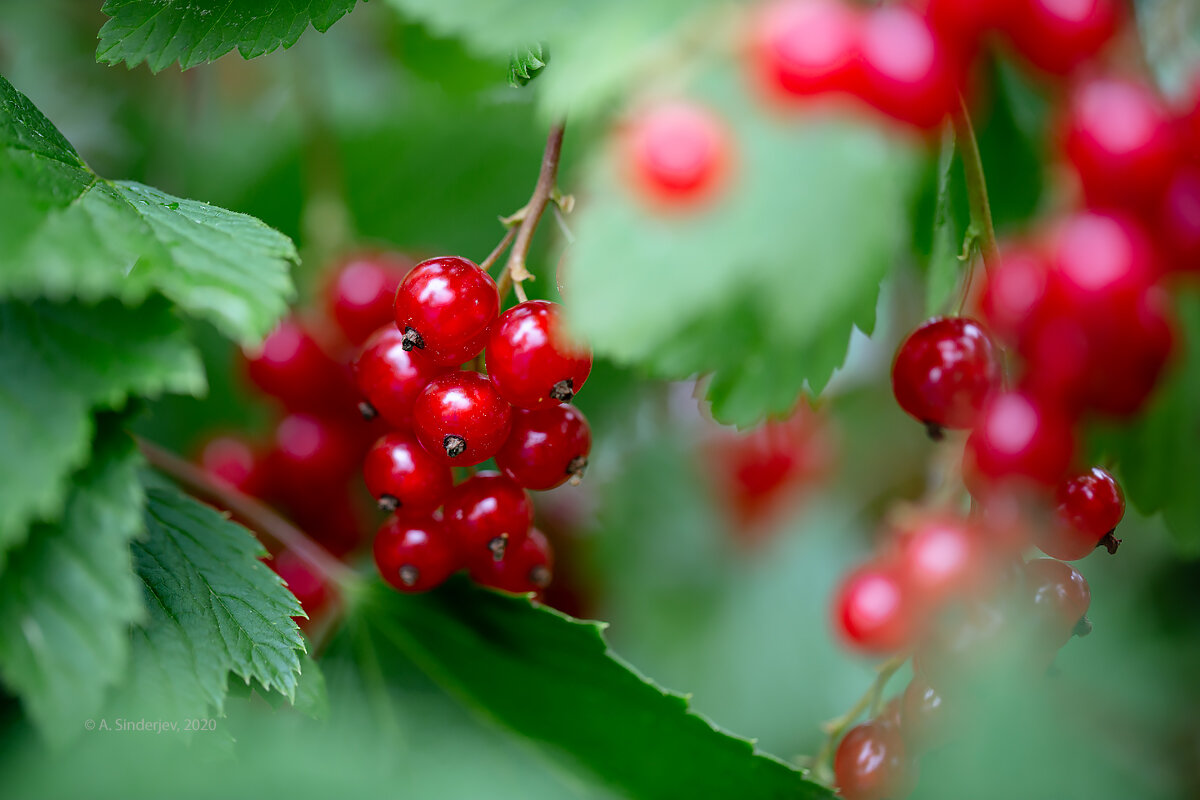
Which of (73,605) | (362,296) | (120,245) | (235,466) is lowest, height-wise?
(73,605)

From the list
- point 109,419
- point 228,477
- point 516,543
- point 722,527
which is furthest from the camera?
point 722,527

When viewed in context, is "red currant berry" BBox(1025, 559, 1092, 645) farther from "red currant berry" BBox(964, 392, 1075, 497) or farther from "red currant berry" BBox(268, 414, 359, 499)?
"red currant berry" BBox(268, 414, 359, 499)

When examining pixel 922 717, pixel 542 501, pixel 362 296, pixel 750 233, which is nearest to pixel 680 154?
pixel 750 233

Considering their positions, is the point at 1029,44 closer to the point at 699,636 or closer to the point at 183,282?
the point at 183,282

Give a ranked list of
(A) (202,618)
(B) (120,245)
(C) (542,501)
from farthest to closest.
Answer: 1. (C) (542,501)
2. (A) (202,618)
3. (B) (120,245)

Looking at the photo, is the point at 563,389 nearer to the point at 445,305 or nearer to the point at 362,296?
the point at 445,305

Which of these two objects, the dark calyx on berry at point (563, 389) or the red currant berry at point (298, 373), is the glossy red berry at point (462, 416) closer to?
the dark calyx on berry at point (563, 389)

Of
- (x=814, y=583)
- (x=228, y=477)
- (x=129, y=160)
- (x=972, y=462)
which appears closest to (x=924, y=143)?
(x=972, y=462)
